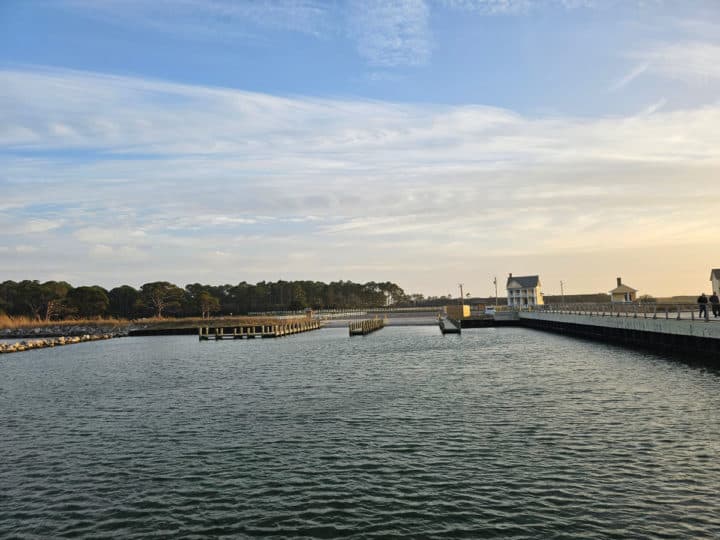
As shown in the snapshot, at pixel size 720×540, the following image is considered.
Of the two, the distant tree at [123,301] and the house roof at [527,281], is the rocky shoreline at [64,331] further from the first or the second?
the house roof at [527,281]

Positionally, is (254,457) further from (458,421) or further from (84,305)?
(84,305)

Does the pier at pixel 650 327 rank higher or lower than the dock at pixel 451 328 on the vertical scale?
higher

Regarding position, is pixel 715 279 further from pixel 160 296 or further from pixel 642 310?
pixel 160 296

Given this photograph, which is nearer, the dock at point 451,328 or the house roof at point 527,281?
the dock at point 451,328

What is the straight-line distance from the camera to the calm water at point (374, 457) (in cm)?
1355

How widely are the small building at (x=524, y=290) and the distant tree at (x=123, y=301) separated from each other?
120713 mm

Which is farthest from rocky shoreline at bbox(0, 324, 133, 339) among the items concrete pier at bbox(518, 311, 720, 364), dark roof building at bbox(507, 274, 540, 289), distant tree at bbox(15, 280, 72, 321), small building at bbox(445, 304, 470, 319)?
dark roof building at bbox(507, 274, 540, 289)

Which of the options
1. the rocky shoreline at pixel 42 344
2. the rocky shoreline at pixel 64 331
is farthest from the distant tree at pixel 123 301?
the rocky shoreline at pixel 42 344

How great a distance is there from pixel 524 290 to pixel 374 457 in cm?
14366

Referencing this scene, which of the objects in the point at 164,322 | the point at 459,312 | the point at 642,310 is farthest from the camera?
the point at 164,322

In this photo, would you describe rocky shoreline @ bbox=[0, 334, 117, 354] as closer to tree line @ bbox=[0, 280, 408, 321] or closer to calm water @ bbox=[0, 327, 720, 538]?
calm water @ bbox=[0, 327, 720, 538]

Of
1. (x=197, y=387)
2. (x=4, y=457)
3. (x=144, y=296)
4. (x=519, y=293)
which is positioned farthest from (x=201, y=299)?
(x=4, y=457)

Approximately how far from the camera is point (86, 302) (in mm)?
153625

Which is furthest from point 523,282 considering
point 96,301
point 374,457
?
point 374,457
